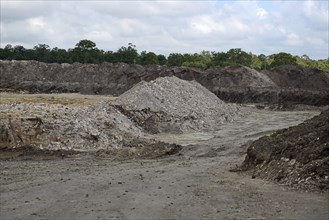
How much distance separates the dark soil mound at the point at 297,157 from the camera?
400 inches

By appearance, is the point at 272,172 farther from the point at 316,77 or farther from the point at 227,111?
the point at 316,77

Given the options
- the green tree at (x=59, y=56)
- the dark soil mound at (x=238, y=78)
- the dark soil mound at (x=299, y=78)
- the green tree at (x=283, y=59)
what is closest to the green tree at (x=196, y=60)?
the green tree at (x=283, y=59)

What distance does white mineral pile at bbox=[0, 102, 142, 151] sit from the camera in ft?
59.0

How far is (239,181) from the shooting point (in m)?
11.6

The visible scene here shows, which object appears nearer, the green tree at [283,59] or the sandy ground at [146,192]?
the sandy ground at [146,192]

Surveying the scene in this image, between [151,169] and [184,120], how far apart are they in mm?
12234

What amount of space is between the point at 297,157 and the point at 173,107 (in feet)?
54.6

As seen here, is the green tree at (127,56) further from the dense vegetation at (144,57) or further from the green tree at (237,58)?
the green tree at (237,58)

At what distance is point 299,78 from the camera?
4778 centimetres

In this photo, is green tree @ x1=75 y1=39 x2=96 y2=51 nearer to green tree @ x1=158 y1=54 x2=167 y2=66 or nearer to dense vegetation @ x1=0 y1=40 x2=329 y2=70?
dense vegetation @ x1=0 y1=40 x2=329 y2=70

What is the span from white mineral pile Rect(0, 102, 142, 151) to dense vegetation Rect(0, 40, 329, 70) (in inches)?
1692

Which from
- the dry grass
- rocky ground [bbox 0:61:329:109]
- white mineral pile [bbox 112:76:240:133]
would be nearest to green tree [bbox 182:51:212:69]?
rocky ground [bbox 0:61:329:109]

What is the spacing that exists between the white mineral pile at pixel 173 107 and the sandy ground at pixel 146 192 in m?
8.63

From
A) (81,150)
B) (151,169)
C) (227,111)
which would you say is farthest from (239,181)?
(227,111)
